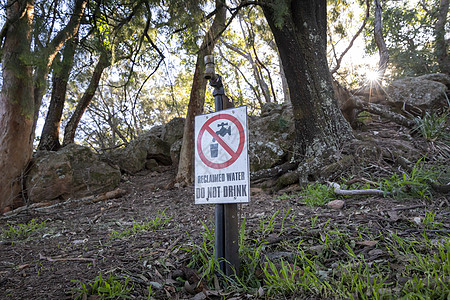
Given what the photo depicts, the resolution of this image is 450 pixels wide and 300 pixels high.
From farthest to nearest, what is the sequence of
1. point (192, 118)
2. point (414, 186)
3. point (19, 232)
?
point (192, 118) < point (19, 232) < point (414, 186)

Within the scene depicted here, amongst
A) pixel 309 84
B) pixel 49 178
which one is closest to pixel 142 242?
pixel 309 84

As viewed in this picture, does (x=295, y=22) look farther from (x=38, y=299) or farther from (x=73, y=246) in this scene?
(x=38, y=299)

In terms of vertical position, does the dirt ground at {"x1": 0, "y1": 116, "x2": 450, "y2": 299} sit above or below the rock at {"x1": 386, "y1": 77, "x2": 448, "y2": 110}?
below

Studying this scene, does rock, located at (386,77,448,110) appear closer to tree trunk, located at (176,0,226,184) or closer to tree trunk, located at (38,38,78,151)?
tree trunk, located at (176,0,226,184)

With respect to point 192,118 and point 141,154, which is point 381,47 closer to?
point 192,118

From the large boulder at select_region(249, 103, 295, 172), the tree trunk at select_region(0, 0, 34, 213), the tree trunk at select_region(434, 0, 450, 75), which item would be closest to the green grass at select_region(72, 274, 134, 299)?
the large boulder at select_region(249, 103, 295, 172)

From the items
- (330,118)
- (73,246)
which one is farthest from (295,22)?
(73,246)

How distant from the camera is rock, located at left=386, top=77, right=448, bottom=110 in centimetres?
575

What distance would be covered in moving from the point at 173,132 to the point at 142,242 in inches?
204

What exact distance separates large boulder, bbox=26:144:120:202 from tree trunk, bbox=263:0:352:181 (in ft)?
12.8

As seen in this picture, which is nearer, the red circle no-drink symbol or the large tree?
the red circle no-drink symbol

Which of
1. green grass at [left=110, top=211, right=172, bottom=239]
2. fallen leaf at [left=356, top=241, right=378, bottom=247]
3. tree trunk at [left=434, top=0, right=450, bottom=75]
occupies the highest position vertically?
tree trunk at [left=434, top=0, right=450, bottom=75]

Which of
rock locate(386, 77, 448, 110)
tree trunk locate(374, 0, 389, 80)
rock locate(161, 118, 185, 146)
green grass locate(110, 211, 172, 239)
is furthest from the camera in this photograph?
tree trunk locate(374, 0, 389, 80)

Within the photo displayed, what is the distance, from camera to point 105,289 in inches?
63.1
